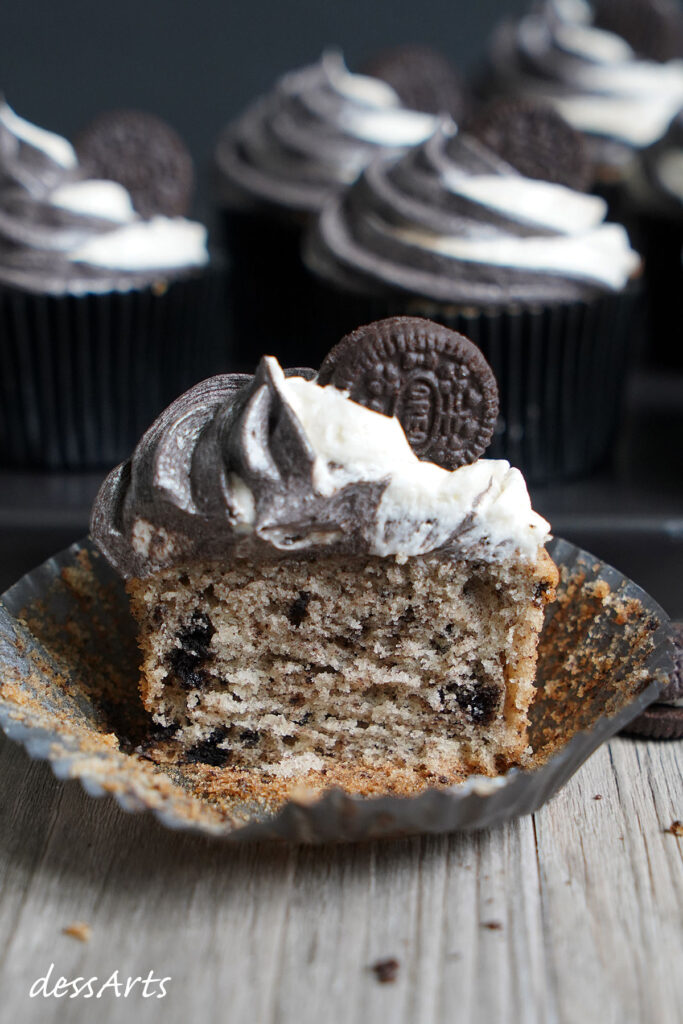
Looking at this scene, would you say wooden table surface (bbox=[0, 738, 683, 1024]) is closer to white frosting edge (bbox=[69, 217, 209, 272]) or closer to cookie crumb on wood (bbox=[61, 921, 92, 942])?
cookie crumb on wood (bbox=[61, 921, 92, 942])

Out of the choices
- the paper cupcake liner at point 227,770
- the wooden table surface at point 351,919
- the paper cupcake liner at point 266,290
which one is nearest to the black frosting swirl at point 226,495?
the paper cupcake liner at point 227,770

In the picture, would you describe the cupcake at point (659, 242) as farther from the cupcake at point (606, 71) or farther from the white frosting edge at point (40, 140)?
the white frosting edge at point (40, 140)

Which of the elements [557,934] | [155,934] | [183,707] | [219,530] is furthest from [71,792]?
[557,934]

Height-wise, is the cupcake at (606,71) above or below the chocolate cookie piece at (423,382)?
below

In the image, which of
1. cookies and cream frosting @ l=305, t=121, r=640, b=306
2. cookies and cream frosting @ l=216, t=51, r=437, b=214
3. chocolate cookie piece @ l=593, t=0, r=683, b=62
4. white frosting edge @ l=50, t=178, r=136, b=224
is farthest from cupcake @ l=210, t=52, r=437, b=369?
chocolate cookie piece @ l=593, t=0, r=683, b=62

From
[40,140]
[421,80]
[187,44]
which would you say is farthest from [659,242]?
[187,44]

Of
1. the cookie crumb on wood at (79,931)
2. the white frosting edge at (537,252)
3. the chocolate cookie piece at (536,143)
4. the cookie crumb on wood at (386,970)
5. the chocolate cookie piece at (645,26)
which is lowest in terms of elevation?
the cookie crumb on wood at (79,931)

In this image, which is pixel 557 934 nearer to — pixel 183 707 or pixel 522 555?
pixel 522 555
